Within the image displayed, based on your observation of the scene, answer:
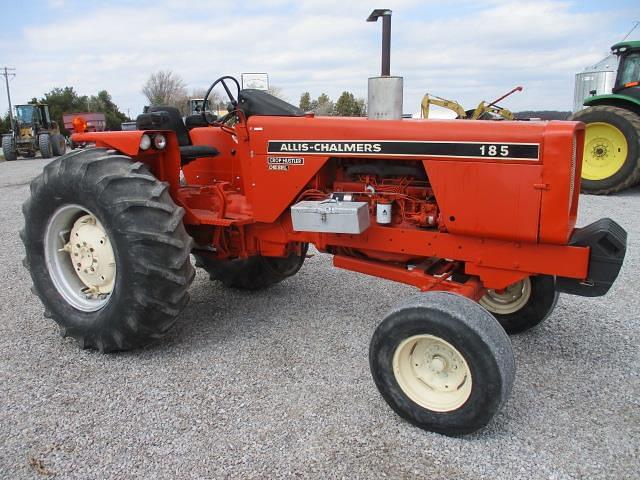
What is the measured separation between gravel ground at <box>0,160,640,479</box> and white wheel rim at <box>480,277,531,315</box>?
9.2 inches

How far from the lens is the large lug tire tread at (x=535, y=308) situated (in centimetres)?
343

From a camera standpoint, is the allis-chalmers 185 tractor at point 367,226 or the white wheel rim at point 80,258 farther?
the white wheel rim at point 80,258

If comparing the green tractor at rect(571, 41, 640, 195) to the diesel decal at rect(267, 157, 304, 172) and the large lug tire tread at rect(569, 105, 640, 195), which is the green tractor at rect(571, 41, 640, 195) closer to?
the large lug tire tread at rect(569, 105, 640, 195)

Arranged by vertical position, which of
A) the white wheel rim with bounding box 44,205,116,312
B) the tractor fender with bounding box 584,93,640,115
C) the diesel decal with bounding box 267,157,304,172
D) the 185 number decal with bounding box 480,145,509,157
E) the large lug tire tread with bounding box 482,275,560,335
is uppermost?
the tractor fender with bounding box 584,93,640,115

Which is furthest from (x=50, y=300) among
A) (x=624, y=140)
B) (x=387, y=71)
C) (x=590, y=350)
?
(x=624, y=140)

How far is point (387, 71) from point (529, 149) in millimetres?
907

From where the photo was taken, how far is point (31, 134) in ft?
71.3

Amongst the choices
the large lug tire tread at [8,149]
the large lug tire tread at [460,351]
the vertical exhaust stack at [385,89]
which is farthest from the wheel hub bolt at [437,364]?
the large lug tire tread at [8,149]

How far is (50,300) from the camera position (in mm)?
3561

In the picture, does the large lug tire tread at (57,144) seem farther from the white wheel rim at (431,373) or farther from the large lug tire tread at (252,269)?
the white wheel rim at (431,373)

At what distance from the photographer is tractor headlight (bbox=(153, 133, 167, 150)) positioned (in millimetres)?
3584

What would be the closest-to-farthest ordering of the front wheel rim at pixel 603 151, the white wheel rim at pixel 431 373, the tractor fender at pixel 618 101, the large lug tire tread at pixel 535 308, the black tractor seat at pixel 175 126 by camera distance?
1. the white wheel rim at pixel 431 373
2. the large lug tire tread at pixel 535 308
3. the black tractor seat at pixel 175 126
4. the front wheel rim at pixel 603 151
5. the tractor fender at pixel 618 101

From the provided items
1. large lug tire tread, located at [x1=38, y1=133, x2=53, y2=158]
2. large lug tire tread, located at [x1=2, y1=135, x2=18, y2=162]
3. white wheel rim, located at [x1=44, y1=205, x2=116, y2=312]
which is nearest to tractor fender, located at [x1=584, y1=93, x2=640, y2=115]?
white wheel rim, located at [x1=44, y1=205, x2=116, y2=312]

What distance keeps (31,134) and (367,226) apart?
22.5 metres
